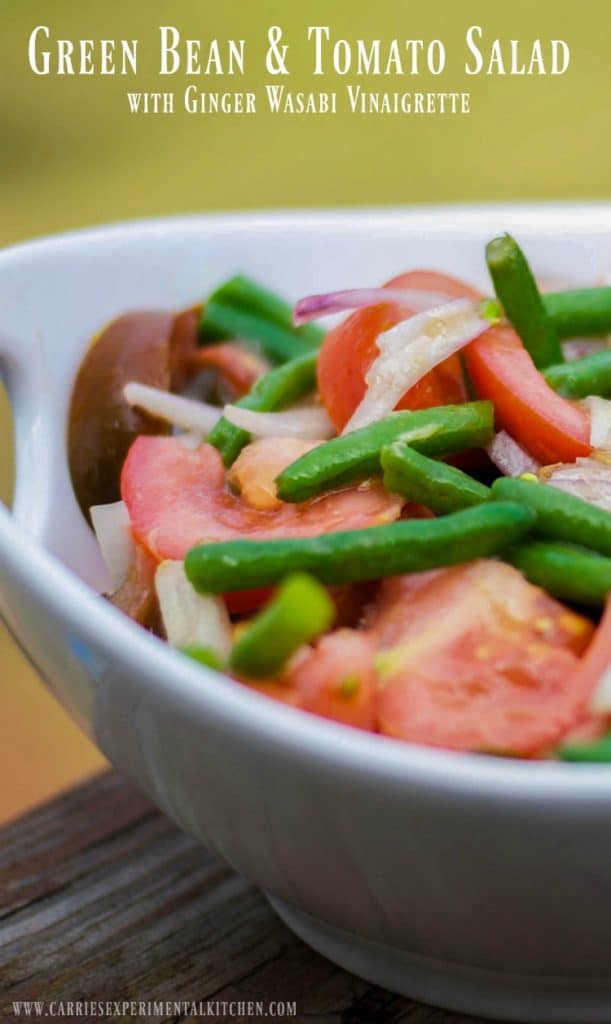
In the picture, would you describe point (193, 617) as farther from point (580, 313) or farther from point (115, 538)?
point (580, 313)

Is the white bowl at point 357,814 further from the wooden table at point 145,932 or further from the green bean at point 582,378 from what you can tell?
the green bean at point 582,378

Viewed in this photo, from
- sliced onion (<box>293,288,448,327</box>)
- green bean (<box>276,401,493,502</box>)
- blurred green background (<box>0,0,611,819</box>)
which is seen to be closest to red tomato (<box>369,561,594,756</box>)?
green bean (<box>276,401,493,502</box>)

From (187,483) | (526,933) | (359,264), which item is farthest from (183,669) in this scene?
(359,264)

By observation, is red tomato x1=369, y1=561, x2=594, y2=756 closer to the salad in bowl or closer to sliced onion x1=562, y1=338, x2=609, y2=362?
the salad in bowl

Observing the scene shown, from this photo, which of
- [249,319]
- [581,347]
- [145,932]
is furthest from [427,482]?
[249,319]

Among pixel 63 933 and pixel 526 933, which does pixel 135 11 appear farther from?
pixel 526 933
